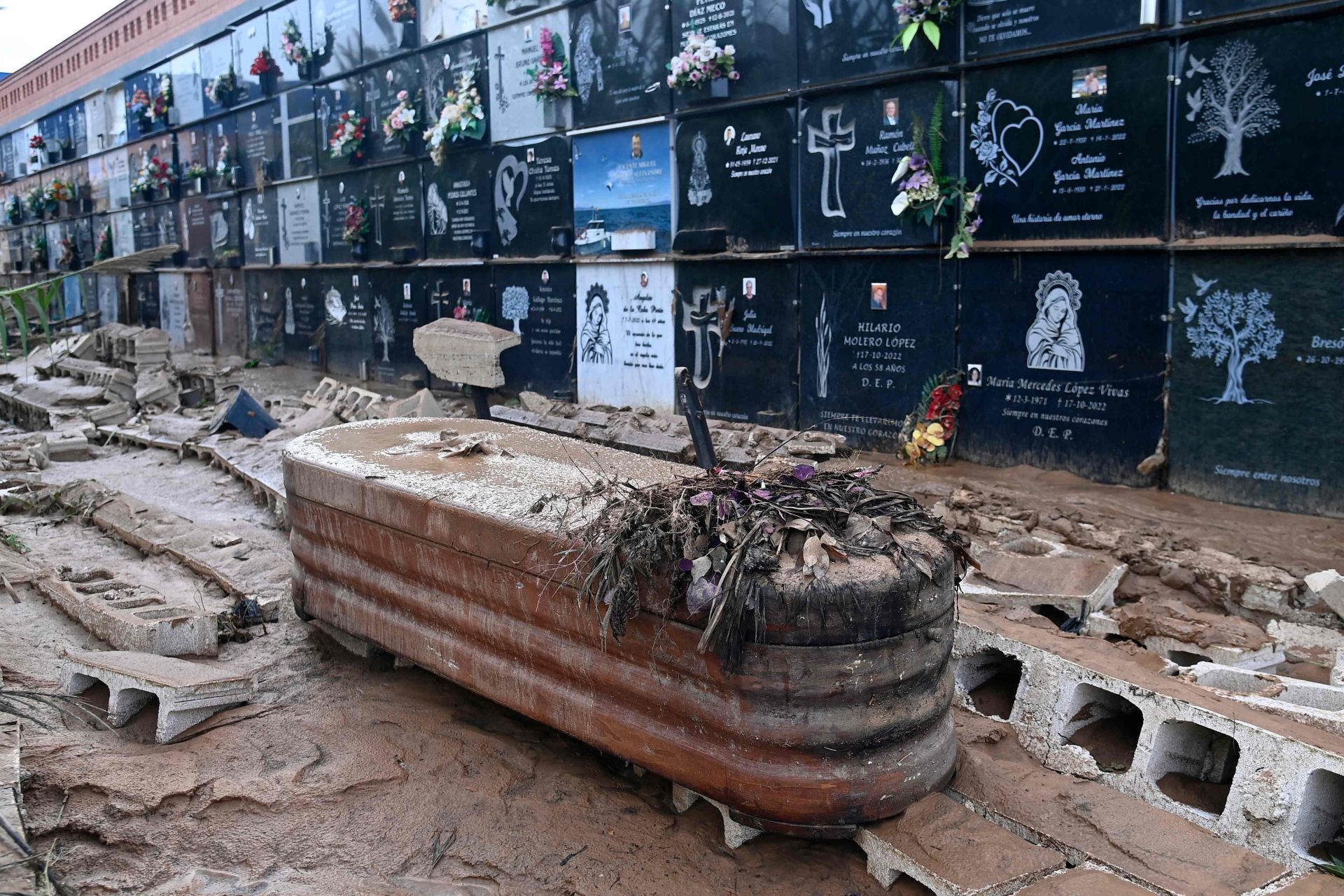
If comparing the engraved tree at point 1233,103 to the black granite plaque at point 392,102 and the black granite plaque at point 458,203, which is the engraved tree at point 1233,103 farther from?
the black granite plaque at point 392,102

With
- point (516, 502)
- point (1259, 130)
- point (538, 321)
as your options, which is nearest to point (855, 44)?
point (1259, 130)

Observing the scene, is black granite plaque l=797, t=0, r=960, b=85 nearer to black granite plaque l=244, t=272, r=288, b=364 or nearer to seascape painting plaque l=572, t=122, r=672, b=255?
seascape painting plaque l=572, t=122, r=672, b=255

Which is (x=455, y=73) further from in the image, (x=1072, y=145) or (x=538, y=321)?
(x=1072, y=145)

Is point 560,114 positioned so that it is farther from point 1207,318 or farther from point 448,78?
point 1207,318

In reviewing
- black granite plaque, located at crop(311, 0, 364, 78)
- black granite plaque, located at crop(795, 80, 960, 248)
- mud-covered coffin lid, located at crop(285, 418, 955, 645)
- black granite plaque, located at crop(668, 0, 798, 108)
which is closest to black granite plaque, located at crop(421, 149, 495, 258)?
black granite plaque, located at crop(311, 0, 364, 78)

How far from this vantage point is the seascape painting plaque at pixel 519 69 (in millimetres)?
12023

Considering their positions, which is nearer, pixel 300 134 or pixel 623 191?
pixel 623 191

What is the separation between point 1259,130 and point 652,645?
5.29 m

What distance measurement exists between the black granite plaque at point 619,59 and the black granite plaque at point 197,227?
12.1m

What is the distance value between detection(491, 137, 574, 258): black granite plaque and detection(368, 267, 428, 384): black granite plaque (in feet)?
6.49

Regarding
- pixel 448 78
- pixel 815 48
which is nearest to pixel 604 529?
pixel 815 48

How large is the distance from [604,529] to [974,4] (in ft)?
20.0

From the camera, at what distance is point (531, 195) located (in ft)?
41.1

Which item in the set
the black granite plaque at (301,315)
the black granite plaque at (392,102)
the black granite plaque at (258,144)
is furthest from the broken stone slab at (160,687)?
the black granite plaque at (258,144)
